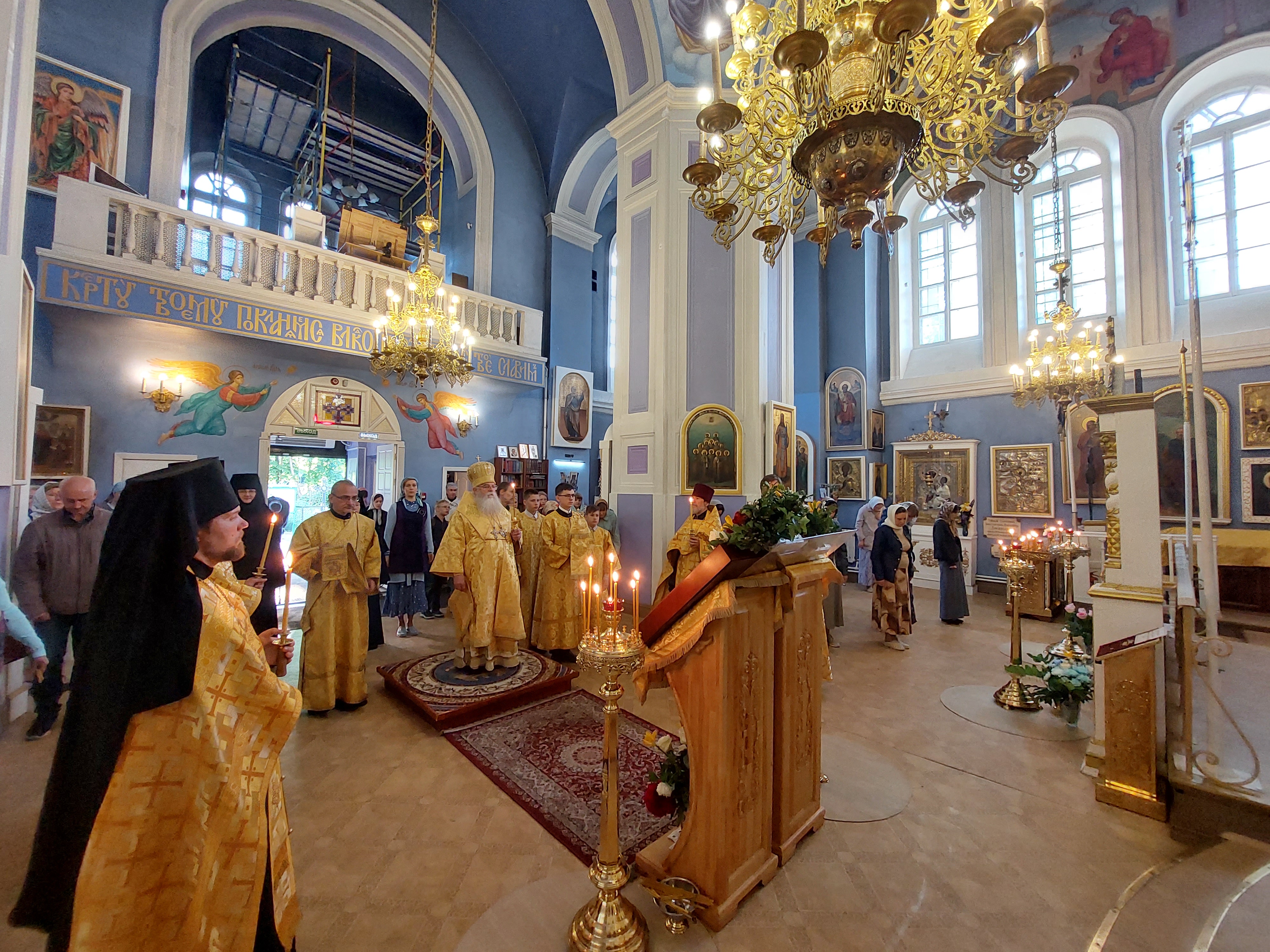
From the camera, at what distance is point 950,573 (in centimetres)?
789

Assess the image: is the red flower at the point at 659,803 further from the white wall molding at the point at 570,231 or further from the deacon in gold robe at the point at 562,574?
the white wall molding at the point at 570,231

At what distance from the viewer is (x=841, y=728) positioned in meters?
4.31

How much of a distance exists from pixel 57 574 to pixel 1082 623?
344 inches

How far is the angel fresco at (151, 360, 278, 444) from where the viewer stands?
24.6 ft

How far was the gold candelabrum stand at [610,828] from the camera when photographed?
191 cm

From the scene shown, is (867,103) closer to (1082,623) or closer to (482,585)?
Result: (482,585)

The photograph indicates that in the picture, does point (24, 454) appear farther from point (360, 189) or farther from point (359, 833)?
point (360, 189)

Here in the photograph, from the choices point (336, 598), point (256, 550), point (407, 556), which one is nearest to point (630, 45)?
point (407, 556)

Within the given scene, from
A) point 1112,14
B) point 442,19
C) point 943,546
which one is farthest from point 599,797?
point 1112,14

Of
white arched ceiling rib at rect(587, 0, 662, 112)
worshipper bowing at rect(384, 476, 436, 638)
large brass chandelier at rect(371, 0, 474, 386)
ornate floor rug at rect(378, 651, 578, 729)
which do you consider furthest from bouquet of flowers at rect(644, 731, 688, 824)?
white arched ceiling rib at rect(587, 0, 662, 112)

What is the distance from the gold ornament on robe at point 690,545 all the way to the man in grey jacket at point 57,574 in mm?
4792

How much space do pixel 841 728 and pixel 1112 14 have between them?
45.9 ft

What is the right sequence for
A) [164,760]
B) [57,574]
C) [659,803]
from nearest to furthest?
[164,760] < [659,803] < [57,574]

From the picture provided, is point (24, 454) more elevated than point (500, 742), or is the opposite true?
point (24, 454)
